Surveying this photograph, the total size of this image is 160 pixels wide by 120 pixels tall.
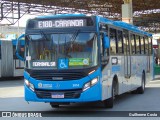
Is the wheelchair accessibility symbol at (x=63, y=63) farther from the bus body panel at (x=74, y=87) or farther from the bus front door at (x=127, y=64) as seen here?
the bus front door at (x=127, y=64)

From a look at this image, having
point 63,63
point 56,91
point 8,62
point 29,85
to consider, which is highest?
point 63,63

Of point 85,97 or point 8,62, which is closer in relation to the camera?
point 85,97

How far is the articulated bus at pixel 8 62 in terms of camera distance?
1321 inches

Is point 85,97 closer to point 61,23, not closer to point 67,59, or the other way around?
point 67,59

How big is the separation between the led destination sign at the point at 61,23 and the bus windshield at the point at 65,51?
0.26 metres

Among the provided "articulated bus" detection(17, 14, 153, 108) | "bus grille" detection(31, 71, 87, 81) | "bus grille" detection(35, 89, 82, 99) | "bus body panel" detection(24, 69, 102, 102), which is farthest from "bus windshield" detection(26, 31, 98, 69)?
"bus grille" detection(35, 89, 82, 99)

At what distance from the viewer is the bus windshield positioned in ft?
40.1

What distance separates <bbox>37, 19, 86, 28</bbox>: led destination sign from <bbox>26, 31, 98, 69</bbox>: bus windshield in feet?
0.87

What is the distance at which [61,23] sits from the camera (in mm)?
12633

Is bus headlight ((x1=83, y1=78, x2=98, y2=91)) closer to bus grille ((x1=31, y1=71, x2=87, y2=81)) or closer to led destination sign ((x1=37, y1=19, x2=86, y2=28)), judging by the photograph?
bus grille ((x1=31, y1=71, x2=87, y2=81))

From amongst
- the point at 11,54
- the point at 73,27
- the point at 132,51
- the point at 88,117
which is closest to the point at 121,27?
the point at 132,51

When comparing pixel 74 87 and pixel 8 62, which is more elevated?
pixel 74 87

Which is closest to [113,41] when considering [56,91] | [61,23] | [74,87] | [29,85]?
[61,23]

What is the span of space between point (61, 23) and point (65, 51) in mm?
904
